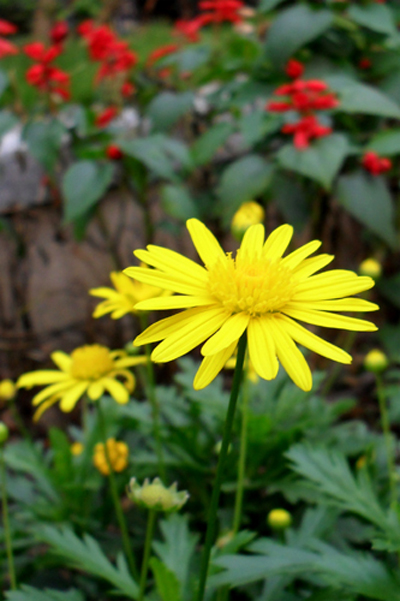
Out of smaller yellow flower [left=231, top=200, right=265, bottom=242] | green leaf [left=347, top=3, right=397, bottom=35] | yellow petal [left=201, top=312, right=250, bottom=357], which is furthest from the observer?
green leaf [left=347, top=3, right=397, bottom=35]

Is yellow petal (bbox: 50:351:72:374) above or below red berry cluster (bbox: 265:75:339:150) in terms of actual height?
below

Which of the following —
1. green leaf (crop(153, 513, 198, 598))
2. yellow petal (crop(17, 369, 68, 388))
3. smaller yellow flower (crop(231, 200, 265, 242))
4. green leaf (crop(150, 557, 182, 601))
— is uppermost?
smaller yellow flower (crop(231, 200, 265, 242))

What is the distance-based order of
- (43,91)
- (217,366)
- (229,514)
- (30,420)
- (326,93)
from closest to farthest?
1. (217,366)
2. (229,514)
3. (326,93)
4. (43,91)
5. (30,420)

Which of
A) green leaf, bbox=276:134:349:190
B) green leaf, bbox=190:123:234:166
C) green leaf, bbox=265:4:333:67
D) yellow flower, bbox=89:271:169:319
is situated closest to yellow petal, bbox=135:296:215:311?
yellow flower, bbox=89:271:169:319

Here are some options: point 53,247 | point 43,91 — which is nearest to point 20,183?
point 53,247

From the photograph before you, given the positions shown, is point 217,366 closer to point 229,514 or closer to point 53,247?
point 229,514

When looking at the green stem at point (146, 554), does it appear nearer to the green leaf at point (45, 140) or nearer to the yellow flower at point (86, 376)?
the yellow flower at point (86, 376)

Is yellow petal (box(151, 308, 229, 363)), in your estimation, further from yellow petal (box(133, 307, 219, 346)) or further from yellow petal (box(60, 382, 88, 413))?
yellow petal (box(60, 382, 88, 413))
